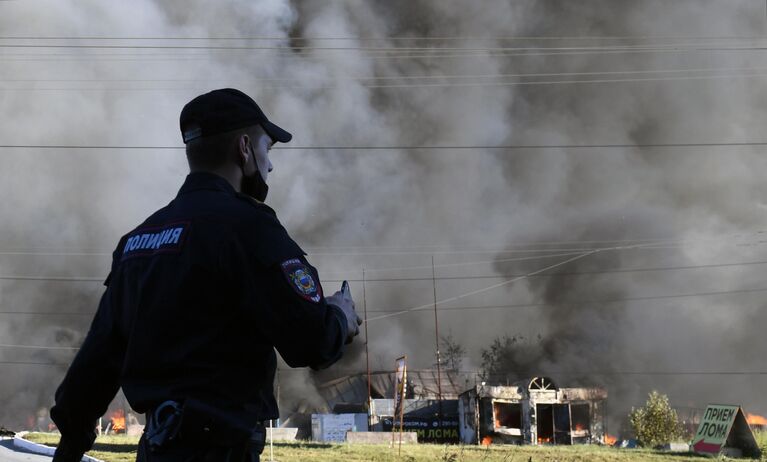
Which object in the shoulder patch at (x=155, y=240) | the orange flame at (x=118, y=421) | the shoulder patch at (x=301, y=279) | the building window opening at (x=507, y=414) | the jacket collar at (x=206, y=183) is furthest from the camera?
the orange flame at (x=118, y=421)

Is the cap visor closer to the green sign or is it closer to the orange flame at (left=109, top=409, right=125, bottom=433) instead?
the green sign

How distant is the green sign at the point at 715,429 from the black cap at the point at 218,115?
525 inches

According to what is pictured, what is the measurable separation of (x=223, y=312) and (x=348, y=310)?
315mm

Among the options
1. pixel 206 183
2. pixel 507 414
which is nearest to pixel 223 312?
pixel 206 183

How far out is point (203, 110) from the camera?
2.37m

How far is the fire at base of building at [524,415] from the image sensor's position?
36.0 meters

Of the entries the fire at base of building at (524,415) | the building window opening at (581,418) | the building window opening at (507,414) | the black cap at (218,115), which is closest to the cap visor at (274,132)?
the black cap at (218,115)

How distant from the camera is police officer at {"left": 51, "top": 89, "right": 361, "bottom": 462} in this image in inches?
82.7

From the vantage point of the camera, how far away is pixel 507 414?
→ 119 feet

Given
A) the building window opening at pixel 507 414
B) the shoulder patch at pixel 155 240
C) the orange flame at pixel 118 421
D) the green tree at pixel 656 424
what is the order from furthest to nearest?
the orange flame at pixel 118 421 < the building window opening at pixel 507 414 < the green tree at pixel 656 424 < the shoulder patch at pixel 155 240

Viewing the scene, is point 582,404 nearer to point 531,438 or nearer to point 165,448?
point 531,438

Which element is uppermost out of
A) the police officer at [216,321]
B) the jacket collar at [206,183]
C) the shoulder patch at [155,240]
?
the jacket collar at [206,183]

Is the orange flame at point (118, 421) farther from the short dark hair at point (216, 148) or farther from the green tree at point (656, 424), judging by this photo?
the short dark hair at point (216, 148)

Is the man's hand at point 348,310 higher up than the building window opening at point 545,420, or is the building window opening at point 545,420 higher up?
the man's hand at point 348,310
